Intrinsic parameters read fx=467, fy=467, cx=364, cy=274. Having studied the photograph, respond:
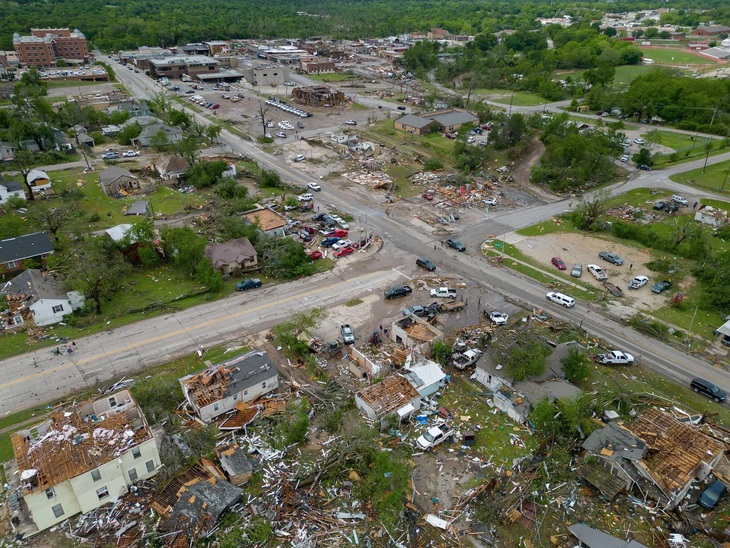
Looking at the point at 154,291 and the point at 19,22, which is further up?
the point at 19,22

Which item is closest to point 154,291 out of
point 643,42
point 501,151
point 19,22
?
point 501,151

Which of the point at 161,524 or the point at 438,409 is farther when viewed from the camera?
the point at 438,409

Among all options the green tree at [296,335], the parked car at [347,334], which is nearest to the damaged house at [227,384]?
the green tree at [296,335]

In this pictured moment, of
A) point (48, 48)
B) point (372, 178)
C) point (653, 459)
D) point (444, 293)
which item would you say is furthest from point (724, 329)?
point (48, 48)

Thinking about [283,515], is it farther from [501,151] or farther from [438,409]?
[501,151]

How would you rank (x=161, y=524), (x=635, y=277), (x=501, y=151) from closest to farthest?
(x=161, y=524)
(x=635, y=277)
(x=501, y=151)

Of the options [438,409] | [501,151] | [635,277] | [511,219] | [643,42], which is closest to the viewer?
[438,409]
